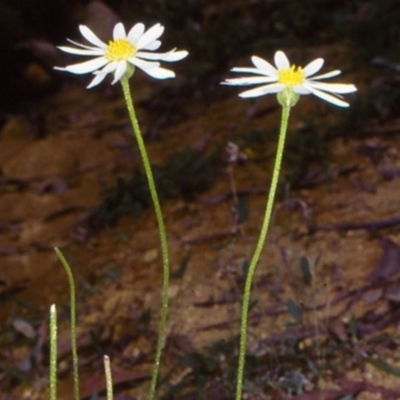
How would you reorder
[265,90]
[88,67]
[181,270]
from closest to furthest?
1. [265,90]
2. [88,67]
3. [181,270]

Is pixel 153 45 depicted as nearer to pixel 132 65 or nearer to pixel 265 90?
pixel 132 65

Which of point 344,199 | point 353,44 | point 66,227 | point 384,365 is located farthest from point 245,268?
point 353,44

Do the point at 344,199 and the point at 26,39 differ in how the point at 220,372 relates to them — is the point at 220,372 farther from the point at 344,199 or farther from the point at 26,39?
the point at 26,39

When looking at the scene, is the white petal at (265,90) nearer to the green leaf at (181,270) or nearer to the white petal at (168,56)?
the white petal at (168,56)

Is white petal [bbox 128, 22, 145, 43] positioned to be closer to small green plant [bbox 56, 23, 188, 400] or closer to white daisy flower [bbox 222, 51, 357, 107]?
small green plant [bbox 56, 23, 188, 400]

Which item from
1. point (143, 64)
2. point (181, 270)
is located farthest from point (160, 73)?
point (181, 270)

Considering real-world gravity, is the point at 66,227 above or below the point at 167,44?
below
